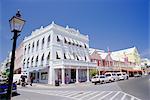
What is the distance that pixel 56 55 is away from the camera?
32.4 meters

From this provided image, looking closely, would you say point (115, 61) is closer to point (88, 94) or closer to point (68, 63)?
point (68, 63)

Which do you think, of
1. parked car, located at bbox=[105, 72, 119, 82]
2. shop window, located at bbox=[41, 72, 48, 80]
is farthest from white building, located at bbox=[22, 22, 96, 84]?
parked car, located at bbox=[105, 72, 119, 82]

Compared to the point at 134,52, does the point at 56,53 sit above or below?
below

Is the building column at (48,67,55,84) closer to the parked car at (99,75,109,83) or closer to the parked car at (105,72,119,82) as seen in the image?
the parked car at (99,75,109,83)

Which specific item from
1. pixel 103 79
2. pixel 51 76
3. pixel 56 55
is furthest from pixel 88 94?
pixel 56 55

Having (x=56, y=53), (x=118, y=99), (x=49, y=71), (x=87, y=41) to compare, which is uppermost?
(x=87, y=41)

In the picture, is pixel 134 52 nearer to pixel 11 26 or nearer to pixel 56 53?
pixel 56 53

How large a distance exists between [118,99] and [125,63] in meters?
51.8

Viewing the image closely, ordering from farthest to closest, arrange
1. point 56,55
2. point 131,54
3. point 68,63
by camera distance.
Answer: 1. point 131,54
2. point 56,55
3. point 68,63

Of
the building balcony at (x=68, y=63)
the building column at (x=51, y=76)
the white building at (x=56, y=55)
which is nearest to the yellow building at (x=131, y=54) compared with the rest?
the white building at (x=56, y=55)

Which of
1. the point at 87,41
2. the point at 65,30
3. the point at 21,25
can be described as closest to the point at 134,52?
the point at 87,41

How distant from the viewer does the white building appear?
31.5 metres

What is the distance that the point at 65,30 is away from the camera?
116 feet

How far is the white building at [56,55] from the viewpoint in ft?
103
